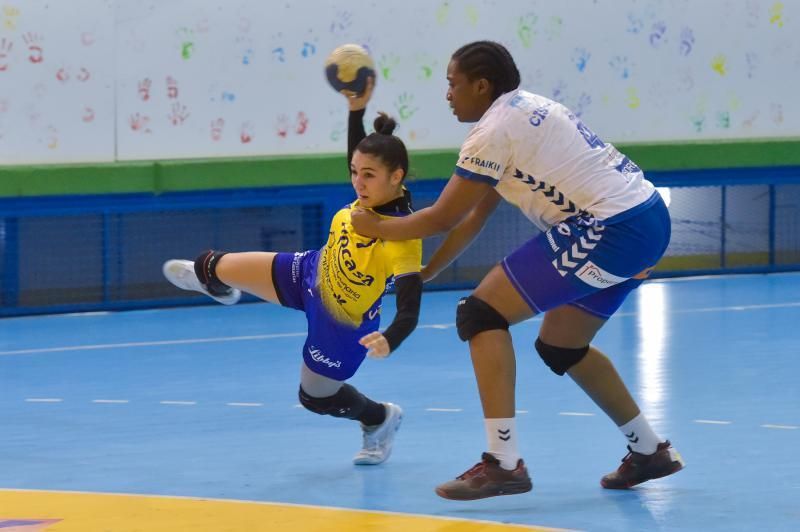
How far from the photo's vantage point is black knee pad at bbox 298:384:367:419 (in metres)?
6.07

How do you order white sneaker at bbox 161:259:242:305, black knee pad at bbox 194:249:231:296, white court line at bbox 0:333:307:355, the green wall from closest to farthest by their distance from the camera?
black knee pad at bbox 194:249:231:296
white sneaker at bbox 161:259:242:305
white court line at bbox 0:333:307:355
the green wall

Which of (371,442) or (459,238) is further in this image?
(371,442)

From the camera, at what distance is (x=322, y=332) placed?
591cm

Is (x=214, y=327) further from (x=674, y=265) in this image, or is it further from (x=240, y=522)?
(x=240, y=522)

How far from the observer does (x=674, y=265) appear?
13531 mm

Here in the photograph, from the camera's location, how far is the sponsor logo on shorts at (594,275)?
17.3 feet

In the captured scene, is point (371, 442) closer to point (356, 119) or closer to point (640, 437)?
point (640, 437)

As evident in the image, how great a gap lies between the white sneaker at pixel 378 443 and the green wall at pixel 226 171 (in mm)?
4685

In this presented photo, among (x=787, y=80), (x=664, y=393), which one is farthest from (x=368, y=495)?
(x=787, y=80)

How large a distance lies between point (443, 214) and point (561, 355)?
772 mm

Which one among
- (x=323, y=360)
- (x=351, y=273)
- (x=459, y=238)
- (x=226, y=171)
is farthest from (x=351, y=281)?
(x=226, y=171)

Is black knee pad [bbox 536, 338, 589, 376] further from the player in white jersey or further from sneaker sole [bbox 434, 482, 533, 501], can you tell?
sneaker sole [bbox 434, 482, 533, 501]

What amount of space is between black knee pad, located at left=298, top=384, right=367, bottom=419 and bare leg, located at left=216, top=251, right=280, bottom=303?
45cm

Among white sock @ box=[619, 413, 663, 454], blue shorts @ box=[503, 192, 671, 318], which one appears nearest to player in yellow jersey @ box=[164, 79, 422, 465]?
blue shorts @ box=[503, 192, 671, 318]
